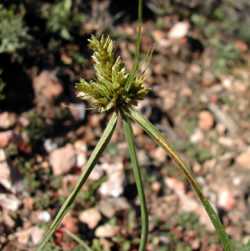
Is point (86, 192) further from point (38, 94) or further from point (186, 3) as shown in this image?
point (186, 3)

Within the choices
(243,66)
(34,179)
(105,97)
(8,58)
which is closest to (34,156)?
(34,179)

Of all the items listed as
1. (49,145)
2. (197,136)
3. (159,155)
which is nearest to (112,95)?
(49,145)

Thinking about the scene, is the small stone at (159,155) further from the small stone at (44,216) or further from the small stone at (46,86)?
the small stone at (44,216)

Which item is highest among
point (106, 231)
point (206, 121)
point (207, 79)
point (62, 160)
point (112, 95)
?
point (112, 95)

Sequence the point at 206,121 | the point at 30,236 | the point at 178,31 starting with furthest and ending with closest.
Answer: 1. the point at 178,31
2. the point at 206,121
3. the point at 30,236

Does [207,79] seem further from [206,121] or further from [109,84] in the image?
[109,84]

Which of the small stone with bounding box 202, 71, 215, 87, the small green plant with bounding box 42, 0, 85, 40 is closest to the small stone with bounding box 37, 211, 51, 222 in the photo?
the small green plant with bounding box 42, 0, 85, 40
